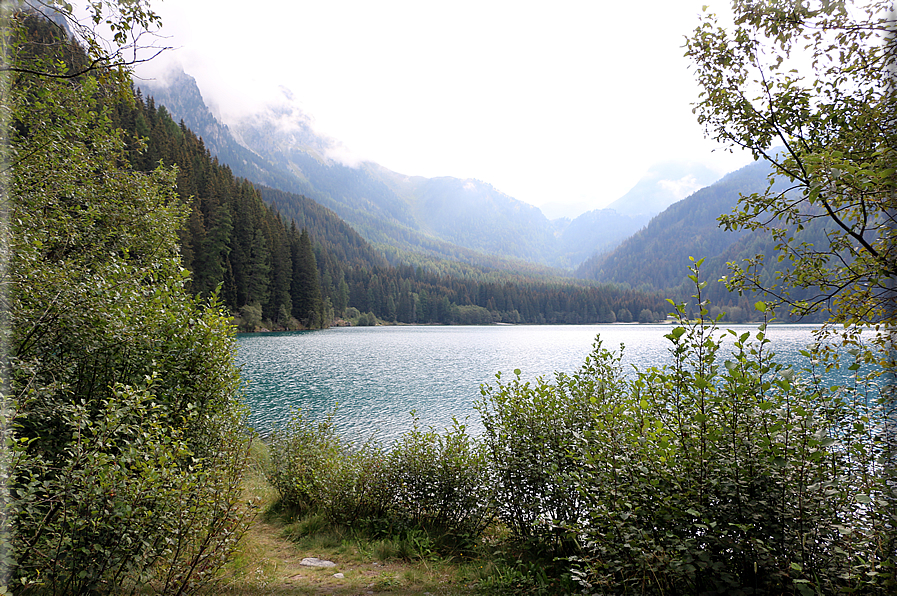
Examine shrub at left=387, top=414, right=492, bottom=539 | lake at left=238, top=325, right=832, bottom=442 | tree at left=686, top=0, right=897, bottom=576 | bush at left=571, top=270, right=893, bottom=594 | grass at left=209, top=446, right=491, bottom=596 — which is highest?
tree at left=686, top=0, right=897, bottom=576

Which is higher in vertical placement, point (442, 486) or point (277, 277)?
point (277, 277)

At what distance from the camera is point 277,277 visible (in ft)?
244

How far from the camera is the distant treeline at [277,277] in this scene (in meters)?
56.2

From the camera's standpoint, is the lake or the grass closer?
the grass

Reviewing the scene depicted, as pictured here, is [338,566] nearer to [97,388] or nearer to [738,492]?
[97,388]

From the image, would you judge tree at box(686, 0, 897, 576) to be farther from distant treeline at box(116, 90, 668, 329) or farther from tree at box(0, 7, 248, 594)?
distant treeline at box(116, 90, 668, 329)

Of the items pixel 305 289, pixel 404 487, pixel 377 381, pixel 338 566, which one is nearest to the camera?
pixel 338 566

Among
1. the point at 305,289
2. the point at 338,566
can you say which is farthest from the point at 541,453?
the point at 305,289

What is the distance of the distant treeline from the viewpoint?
56.2 metres

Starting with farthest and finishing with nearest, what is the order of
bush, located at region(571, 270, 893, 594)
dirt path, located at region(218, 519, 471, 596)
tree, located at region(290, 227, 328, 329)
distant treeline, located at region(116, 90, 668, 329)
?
tree, located at region(290, 227, 328, 329) → distant treeline, located at region(116, 90, 668, 329) → dirt path, located at region(218, 519, 471, 596) → bush, located at region(571, 270, 893, 594)

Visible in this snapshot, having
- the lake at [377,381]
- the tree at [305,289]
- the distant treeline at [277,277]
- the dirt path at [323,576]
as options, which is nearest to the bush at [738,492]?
the dirt path at [323,576]

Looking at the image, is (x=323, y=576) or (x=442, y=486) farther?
(x=442, y=486)

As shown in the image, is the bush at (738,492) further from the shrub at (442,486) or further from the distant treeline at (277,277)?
the distant treeline at (277,277)

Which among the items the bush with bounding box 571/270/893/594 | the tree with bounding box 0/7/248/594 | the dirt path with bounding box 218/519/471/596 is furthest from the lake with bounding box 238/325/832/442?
the bush with bounding box 571/270/893/594
